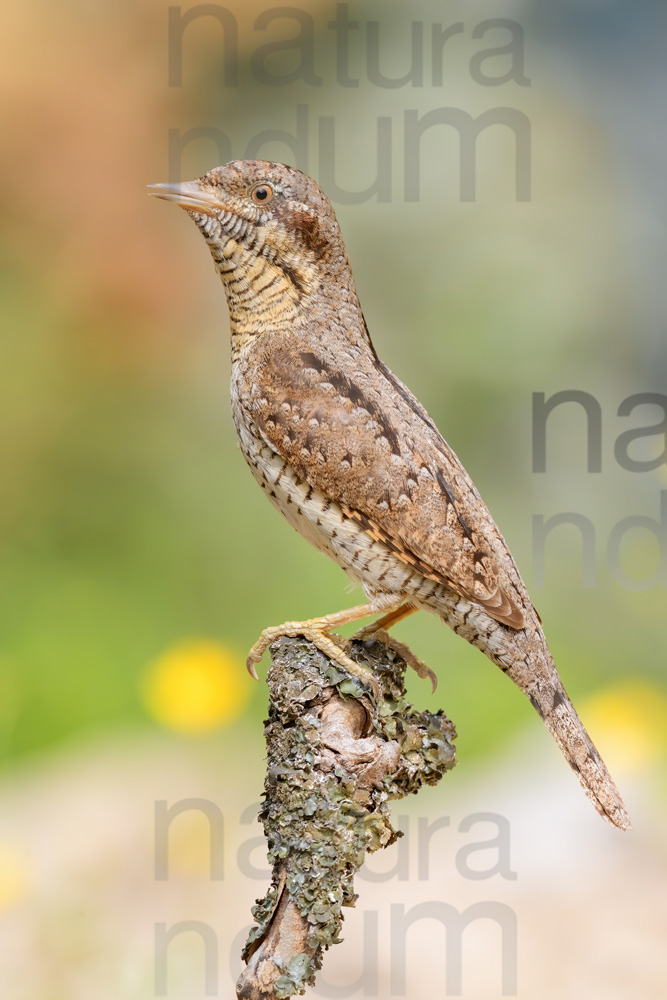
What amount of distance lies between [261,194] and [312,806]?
120 centimetres

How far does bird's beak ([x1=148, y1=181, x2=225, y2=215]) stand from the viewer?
1.90 metres

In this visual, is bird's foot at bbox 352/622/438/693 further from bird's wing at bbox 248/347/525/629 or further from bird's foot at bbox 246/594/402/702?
bird's wing at bbox 248/347/525/629

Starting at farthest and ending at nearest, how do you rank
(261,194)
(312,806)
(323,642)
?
(261,194), (323,642), (312,806)

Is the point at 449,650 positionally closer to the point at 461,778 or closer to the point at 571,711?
the point at 461,778

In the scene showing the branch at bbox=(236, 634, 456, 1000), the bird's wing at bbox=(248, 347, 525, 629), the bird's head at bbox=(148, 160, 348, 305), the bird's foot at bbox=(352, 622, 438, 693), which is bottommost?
the branch at bbox=(236, 634, 456, 1000)

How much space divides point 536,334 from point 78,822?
8.78 feet

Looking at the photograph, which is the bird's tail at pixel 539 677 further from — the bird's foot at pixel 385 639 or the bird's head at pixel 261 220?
the bird's head at pixel 261 220

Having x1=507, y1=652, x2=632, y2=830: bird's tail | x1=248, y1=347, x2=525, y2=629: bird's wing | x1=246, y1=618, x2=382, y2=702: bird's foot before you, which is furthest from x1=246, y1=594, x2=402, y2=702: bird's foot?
x1=507, y1=652, x2=632, y2=830: bird's tail

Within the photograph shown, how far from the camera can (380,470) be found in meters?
1.88

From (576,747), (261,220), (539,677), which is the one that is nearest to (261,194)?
(261,220)

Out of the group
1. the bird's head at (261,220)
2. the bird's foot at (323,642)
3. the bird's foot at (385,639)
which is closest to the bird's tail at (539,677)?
the bird's foot at (385,639)

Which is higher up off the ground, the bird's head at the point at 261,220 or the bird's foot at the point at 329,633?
the bird's head at the point at 261,220

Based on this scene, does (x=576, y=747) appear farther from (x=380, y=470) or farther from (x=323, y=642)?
(x=380, y=470)

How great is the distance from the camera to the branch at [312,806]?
5.38 ft
